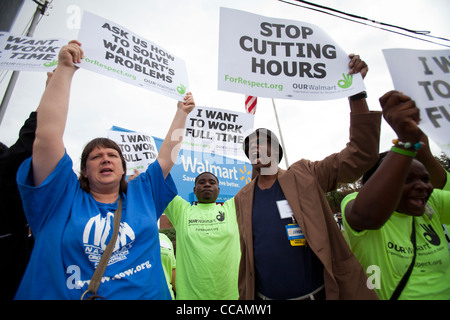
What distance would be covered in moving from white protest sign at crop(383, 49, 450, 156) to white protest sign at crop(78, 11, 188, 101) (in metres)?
1.80

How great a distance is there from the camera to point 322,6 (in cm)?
446

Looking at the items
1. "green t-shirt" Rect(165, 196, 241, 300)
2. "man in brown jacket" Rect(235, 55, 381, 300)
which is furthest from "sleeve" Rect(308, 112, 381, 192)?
"green t-shirt" Rect(165, 196, 241, 300)

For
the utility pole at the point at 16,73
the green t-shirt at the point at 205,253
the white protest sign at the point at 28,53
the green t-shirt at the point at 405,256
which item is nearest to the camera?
the green t-shirt at the point at 405,256

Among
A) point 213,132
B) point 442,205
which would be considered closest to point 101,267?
point 442,205

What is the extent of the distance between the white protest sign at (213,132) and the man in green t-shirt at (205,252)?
0.95m

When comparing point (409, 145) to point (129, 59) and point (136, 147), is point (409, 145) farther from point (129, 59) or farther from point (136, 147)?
point (136, 147)

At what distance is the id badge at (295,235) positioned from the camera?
5.49ft

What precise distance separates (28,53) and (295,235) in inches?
110

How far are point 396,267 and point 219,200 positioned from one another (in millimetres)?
3411

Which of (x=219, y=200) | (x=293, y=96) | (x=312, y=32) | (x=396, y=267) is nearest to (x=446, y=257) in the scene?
(x=396, y=267)

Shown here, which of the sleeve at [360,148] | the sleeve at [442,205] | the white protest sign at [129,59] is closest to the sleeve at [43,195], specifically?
the white protest sign at [129,59]

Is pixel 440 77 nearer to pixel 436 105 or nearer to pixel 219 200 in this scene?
pixel 436 105

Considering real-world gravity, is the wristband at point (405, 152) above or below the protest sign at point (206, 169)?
below

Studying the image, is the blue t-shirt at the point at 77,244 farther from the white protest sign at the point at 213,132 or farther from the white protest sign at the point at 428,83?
the white protest sign at the point at 213,132
